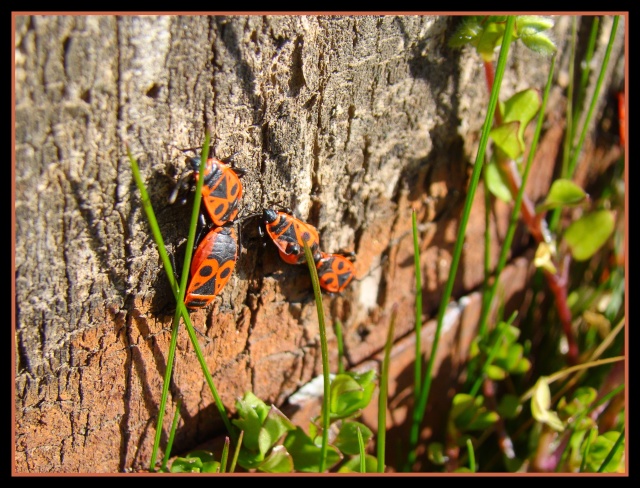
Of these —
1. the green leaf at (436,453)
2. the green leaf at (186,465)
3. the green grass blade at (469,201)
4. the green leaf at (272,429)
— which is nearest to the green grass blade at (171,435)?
the green leaf at (186,465)

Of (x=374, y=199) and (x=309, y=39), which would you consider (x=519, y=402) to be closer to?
(x=374, y=199)

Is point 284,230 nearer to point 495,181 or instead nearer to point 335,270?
point 335,270

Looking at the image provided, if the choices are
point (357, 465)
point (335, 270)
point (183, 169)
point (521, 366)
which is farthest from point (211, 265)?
point (521, 366)

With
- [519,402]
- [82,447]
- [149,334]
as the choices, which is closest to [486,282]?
[519,402]

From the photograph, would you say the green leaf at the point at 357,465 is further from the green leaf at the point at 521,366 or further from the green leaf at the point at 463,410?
the green leaf at the point at 521,366

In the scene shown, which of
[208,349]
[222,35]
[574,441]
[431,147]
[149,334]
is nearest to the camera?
[222,35]

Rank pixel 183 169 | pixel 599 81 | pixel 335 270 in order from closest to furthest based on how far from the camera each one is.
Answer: pixel 183 169 < pixel 335 270 < pixel 599 81
